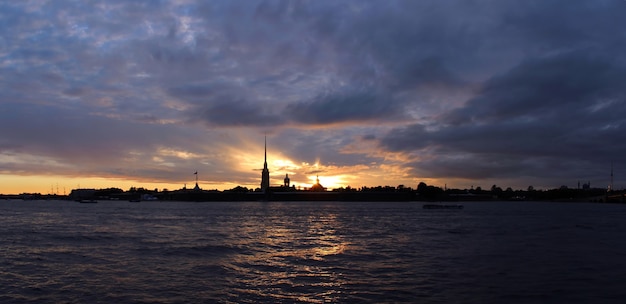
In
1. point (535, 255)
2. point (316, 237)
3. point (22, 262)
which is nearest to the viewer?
point (22, 262)

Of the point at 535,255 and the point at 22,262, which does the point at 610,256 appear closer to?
the point at 535,255

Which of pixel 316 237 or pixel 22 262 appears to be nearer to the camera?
pixel 22 262

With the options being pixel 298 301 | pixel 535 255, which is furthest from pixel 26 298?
pixel 535 255

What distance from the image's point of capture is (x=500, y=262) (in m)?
37.0

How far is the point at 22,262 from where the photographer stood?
36219mm

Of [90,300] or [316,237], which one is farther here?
[316,237]

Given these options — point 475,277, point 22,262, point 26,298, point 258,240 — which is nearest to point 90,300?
point 26,298

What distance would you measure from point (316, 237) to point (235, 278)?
91.3 feet

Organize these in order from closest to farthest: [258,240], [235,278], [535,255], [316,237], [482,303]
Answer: [482,303] → [235,278] → [535,255] → [258,240] → [316,237]

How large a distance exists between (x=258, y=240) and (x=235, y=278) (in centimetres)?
2344

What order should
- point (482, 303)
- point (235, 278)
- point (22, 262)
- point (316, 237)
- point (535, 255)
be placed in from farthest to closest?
point (316, 237) < point (535, 255) < point (22, 262) < point (235, 278) < point (482, 303)

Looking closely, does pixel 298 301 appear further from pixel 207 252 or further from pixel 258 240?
pixel 258 240

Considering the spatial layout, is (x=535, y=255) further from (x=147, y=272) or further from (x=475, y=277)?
(x=147, y=272)

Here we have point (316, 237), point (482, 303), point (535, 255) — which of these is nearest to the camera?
point (482, 303)
